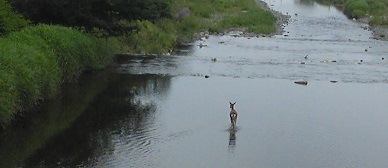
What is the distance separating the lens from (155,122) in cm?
2116

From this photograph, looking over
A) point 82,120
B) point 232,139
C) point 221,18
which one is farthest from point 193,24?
point 232,139

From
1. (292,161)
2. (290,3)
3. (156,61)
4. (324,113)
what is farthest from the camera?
(290,3)

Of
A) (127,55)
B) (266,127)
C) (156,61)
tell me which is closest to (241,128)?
(266,127)

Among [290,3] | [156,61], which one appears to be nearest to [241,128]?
[156,61]

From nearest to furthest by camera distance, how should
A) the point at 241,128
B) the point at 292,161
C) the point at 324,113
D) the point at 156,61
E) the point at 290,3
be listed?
the point at 292,161, the point at 241,128, the point at 324,113, the point at 156,61, the point at 290,3

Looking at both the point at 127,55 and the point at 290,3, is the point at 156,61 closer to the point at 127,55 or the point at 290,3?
the point at 127,55

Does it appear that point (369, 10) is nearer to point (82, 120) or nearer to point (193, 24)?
point (193, 24)

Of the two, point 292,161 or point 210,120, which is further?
point 210,120

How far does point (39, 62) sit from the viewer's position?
2200 cm

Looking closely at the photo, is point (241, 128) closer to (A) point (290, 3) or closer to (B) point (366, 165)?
(B) point (366, 165)

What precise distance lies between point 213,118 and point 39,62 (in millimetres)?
6486

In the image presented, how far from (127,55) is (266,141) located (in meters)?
19.4

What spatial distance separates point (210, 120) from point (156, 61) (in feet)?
46.4

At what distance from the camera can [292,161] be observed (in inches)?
679
